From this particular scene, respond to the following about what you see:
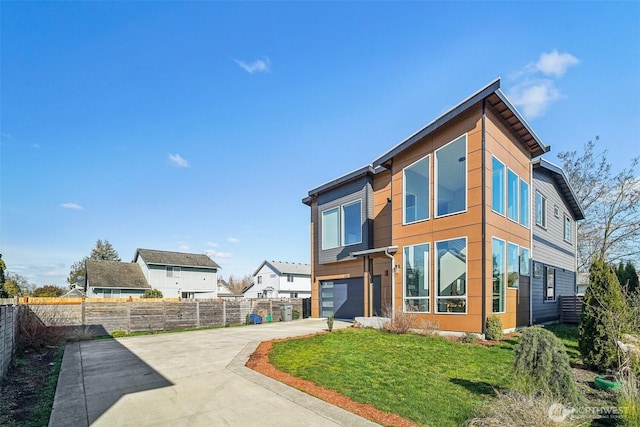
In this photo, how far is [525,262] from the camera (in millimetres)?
13672

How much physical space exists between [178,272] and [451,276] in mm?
30058

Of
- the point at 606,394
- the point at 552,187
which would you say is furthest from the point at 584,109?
the point at 606,394

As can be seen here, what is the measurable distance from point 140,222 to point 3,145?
1563 cm

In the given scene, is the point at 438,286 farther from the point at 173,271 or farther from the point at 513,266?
the point at 173,271

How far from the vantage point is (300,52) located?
13.2m

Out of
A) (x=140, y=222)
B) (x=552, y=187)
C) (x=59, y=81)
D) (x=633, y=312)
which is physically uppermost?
(x=59, y=81)

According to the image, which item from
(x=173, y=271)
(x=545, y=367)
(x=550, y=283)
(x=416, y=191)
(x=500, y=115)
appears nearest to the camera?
(x=545, y=367)

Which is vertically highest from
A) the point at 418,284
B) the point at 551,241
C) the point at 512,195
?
the point at 512,195

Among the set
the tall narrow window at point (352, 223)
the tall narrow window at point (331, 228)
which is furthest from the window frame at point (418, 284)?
the tall narrow window at point (331, 228)

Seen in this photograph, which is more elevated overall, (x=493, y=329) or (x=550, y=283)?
(x=550, y=283)

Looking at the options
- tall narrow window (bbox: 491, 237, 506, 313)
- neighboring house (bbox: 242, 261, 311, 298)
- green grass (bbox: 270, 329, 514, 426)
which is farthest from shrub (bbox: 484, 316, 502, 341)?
neighboring house (bbox: 242, 261, 311, 298)

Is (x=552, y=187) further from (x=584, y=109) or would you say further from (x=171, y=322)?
(x=171, y=322)

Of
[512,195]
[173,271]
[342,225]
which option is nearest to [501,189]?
[512,195]

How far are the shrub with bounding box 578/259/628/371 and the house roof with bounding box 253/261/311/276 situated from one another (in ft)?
129
